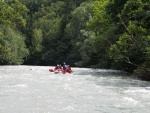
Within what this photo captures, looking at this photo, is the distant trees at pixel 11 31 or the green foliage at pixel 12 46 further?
the green foliage at pixel 12 46

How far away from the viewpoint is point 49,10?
99.6m

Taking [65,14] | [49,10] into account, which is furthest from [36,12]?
[65,14]

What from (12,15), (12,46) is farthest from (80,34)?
(12,15)

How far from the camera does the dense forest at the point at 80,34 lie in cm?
2894

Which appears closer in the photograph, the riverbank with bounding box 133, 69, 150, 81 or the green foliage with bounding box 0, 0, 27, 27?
the riverbank with bounding box 133, 69, 150, 81

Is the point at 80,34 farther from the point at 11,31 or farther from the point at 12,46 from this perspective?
the point at 11,31

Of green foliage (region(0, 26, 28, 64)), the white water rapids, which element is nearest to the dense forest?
green foliage (region(0, 26, 28, 64))

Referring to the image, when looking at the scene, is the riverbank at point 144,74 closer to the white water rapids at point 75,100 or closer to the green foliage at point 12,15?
the white water rapids at point 75,100

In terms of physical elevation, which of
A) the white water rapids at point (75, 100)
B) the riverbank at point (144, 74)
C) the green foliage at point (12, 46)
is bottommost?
the white water rapids at point (75, 100)

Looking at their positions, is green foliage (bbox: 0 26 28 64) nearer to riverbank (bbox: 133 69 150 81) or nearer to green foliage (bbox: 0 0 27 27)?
green foliage (bbox: 0 0 27 27)

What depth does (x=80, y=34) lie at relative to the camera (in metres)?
65.2

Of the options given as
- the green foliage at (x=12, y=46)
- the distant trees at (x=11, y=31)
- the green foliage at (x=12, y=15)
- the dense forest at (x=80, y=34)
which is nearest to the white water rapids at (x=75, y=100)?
the dense forest at (x=80, y=34)

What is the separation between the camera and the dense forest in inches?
1139

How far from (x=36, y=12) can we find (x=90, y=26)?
60396mm
